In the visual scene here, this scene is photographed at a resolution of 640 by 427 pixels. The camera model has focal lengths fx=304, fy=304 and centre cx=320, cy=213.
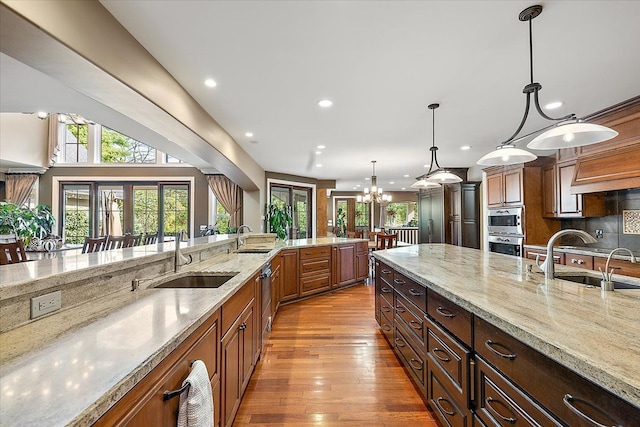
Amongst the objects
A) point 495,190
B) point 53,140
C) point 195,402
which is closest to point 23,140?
point 53,140

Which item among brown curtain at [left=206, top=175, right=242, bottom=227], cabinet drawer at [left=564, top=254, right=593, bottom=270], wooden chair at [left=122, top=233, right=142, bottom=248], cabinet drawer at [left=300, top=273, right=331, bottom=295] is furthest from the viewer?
brown curtain at [left=206, top=175, right=242, bottom=227]

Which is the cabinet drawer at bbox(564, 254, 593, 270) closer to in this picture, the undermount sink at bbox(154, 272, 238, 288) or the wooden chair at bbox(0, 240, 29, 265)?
the undermount sink at bbox(154, 272, 238, 288)

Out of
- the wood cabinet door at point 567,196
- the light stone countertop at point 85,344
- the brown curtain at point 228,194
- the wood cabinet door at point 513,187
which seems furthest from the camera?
the brown curtain at point 228,194

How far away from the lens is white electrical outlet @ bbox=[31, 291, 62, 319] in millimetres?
1146

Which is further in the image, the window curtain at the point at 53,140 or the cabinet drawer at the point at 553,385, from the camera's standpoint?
the window curtain at the point at 53,140

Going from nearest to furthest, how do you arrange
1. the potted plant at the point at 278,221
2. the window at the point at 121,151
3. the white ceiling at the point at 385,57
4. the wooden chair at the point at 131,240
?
the white ceiling at the point at 385,57 < the wooden chair at the point at 131,240 < the potted plant at the point at 278,221 < the window at the point at 121,151

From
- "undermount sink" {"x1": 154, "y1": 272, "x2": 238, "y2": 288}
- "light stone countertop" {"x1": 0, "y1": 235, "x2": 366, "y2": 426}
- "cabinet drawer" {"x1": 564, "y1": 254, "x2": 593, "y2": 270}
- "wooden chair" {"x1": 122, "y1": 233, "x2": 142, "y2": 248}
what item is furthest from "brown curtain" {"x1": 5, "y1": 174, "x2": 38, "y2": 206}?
"cabinet drawer" {"x1": 564, "y1": 254, "x2": 593, "y2": 270}

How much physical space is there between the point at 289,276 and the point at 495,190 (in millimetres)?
4094

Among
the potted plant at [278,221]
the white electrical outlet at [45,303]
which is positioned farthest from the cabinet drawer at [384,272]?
the potted plant at [278,221]

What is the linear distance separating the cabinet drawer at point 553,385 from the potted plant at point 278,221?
6024mm

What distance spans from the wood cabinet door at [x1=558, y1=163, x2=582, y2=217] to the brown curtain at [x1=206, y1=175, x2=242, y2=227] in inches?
250

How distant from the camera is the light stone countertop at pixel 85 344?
2.13 ft

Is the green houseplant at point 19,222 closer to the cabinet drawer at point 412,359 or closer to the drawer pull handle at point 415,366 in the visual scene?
the cabinet drawer at point 412,359

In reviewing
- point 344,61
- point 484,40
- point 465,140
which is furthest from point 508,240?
point 344,61
